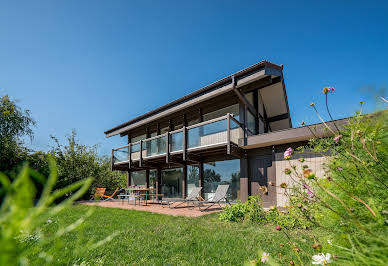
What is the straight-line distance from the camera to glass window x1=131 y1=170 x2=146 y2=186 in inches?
684

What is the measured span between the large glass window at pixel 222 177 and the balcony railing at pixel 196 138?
64.8 inches

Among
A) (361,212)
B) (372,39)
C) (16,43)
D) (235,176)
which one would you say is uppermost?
(16,43)

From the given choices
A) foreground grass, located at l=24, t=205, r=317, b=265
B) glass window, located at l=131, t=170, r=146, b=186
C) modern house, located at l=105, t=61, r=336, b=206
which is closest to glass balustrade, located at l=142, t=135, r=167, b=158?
modern house, located at l=105, t=61, r=336, b=206

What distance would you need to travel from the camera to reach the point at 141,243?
406cm

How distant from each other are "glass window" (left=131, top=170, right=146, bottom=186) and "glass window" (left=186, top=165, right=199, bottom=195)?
18.1 ft

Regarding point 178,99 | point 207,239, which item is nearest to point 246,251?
point 207,239

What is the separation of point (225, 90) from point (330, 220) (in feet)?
30.9

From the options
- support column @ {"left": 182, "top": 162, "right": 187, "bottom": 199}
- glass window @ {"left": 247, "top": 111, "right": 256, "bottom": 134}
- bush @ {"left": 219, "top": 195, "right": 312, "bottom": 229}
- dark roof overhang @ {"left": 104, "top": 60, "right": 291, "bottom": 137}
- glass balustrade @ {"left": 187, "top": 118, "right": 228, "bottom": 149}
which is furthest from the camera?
support column @ {"left": 182, "top": 162, "right": 187, "bottom": 199}

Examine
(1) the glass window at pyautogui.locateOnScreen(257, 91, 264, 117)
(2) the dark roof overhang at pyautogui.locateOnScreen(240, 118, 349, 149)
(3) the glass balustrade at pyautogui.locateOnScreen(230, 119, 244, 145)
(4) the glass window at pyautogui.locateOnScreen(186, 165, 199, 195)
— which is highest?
(1) the glass window at pyautogui.locateOnScreen(257, 91, 264, 117)

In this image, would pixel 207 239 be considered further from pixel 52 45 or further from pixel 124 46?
pixel 124 46

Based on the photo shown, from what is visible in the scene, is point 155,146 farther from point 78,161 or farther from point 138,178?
point 78,161

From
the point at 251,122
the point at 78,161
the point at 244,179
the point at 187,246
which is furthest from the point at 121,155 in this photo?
the point at 187,246

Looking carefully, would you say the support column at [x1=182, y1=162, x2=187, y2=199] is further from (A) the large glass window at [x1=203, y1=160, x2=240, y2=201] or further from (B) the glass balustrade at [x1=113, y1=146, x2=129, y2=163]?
(B) the glass balustrade at [x1=113, y1=146, x2=129, y2=163]

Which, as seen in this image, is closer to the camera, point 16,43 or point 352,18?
point 16,43
